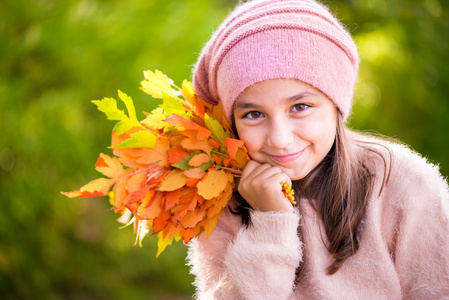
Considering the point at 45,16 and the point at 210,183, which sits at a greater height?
the point at 45,16

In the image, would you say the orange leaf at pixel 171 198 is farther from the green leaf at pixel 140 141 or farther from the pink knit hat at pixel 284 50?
the pink knit hat at pixel 284 50

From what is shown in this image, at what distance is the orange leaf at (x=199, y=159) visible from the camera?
76.7 inches

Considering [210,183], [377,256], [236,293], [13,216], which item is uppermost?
[210,183]

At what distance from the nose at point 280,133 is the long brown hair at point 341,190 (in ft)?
1.02

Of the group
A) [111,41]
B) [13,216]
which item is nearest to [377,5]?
[111,41]

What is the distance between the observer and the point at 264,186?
6.26ft

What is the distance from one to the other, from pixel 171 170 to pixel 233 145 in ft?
0.93

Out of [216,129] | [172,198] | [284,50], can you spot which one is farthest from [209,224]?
[284,50]

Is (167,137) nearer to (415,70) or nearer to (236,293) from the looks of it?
(236,293)

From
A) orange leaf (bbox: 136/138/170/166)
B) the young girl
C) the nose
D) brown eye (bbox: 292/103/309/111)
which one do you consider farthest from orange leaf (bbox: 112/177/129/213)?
brown eye (bbox: 292/103/309/111)

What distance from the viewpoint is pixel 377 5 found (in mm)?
5059

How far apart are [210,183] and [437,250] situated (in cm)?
91

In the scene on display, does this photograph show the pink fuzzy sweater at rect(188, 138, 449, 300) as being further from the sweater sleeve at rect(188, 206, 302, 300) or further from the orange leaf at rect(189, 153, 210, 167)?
the orange leaf at rect(189, 153, 210, 167)

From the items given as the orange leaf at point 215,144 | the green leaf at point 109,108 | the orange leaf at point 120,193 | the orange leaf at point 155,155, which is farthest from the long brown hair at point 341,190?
the green leaf at point 109,108
